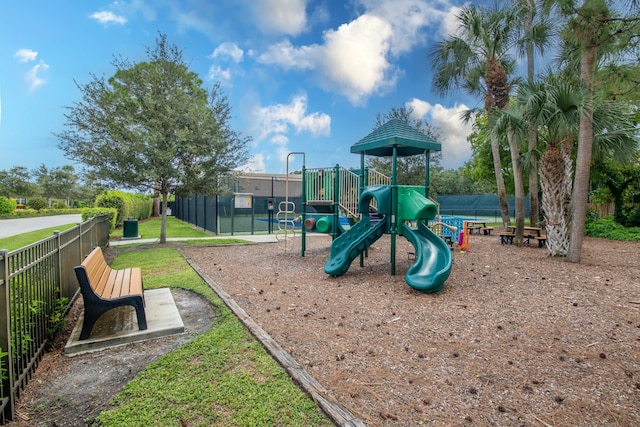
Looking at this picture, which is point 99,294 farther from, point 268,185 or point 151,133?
point 268,185

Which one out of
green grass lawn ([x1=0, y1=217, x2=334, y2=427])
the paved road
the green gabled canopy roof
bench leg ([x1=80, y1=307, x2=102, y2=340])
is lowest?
green grass lawn ([x1=0, y1=217, x2=334, y2=427])

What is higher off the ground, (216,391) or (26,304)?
(26,304)

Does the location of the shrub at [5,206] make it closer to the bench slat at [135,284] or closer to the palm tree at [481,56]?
the bench slat at [135,284]

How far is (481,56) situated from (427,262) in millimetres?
10094

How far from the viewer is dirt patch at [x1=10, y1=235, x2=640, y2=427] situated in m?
2.44

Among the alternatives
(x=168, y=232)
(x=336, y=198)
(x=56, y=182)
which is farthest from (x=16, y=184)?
(x=336, y=198)

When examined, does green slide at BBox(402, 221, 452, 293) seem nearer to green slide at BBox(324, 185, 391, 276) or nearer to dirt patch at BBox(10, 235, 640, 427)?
dirt patch at BBox(10, 235, 640, 427)

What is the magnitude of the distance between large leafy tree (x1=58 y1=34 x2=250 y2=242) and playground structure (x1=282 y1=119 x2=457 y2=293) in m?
4.07

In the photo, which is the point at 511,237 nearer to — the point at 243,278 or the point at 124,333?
the point at 243,278

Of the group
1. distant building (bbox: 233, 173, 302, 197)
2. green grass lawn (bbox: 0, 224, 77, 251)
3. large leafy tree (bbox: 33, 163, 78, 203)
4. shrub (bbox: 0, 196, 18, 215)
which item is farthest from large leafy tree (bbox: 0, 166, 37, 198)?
green grass lawn (bbox: 0, 224, 77, 251)

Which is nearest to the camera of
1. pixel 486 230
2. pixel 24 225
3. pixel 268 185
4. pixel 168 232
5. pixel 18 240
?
pixel 18 240

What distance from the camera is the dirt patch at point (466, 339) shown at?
97.1 inches

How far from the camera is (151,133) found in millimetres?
10266

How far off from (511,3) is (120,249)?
1478 centimetres
